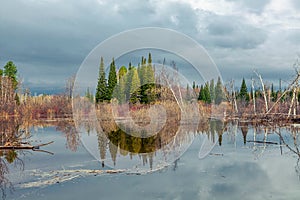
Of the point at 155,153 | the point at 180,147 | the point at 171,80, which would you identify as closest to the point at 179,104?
the point at 171,80

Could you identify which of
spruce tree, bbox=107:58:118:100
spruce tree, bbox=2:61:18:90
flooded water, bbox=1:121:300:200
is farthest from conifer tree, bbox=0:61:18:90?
flooded water, bbox=1:121:300:200

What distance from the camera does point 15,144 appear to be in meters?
11.1

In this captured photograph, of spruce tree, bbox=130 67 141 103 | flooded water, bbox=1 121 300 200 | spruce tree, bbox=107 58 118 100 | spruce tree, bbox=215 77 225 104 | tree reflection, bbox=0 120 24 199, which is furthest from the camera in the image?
spruce tree, bbox=107 58 118 100

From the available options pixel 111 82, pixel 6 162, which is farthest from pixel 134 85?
pixel 111 82

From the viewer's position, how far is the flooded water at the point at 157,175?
5926mm

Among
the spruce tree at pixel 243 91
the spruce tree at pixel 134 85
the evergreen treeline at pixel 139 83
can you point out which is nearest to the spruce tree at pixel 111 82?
the evergreen treeline at pixel 139 83

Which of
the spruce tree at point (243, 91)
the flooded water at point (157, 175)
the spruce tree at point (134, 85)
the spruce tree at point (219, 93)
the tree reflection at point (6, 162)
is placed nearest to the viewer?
the flooded water at point (157, 175)

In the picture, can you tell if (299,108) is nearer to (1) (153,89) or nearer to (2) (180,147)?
(1) (153,89)

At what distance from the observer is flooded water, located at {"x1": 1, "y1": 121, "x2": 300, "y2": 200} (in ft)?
19.4

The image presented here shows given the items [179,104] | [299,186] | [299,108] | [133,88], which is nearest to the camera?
[299,186]

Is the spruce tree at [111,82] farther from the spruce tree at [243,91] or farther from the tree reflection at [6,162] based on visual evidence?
the spruce tree at [243,91]

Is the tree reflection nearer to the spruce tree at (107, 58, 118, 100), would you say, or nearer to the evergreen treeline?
the evergreen treeline

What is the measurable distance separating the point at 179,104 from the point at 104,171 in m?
14.0

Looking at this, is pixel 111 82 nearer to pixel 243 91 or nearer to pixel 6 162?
pixel 6 162
